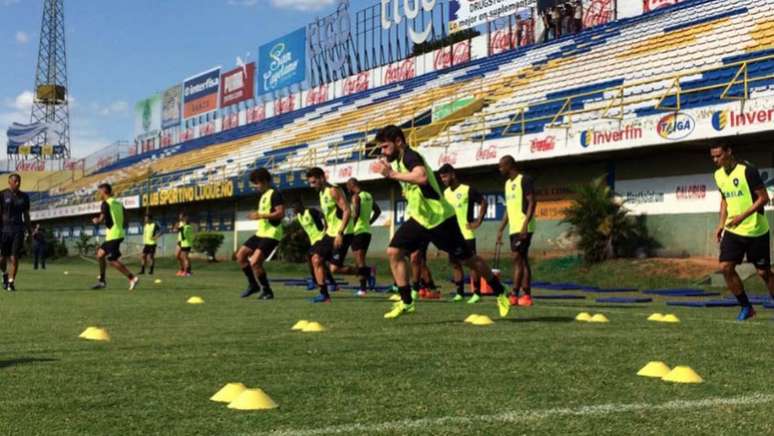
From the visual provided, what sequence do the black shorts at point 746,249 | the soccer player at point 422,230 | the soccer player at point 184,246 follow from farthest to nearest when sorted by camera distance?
the soccer player at point 184,246 < the black shorts at point 746,249 < the soccer player at point 422,230

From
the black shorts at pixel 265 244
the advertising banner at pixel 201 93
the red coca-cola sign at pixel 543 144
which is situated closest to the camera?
the black shorts at pixel 265 244

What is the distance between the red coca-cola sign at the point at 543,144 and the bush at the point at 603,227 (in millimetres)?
1325

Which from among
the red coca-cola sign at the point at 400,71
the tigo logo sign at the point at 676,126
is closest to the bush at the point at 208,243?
the red coca-cola sign at the point at 400,71

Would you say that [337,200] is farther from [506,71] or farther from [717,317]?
[506,71]

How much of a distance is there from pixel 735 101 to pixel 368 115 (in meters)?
22.2

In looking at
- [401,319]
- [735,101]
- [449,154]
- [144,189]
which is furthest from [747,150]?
[144,189]

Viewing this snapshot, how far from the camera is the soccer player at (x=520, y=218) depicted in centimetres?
1088

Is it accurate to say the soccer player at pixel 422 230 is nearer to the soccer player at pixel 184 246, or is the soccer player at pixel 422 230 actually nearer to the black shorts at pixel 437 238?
the black shorts at pixel 437 238

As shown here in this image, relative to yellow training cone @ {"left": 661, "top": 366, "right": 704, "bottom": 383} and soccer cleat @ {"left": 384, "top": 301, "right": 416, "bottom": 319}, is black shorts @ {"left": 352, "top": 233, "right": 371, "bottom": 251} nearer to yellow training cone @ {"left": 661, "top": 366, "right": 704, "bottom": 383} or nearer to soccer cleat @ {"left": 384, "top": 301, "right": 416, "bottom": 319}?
soccer cleat @ {"left": 384, "top": 301, "right": 416, "bottom": 319}

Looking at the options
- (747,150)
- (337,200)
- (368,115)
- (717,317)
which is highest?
(368,115)

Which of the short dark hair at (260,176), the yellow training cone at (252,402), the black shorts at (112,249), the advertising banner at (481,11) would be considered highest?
the advertising banner at (481,11)

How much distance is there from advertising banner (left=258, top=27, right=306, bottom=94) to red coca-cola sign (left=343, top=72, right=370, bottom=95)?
15.6ft

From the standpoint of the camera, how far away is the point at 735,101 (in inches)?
684

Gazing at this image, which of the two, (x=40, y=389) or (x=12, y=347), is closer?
(x=40, y=389)
